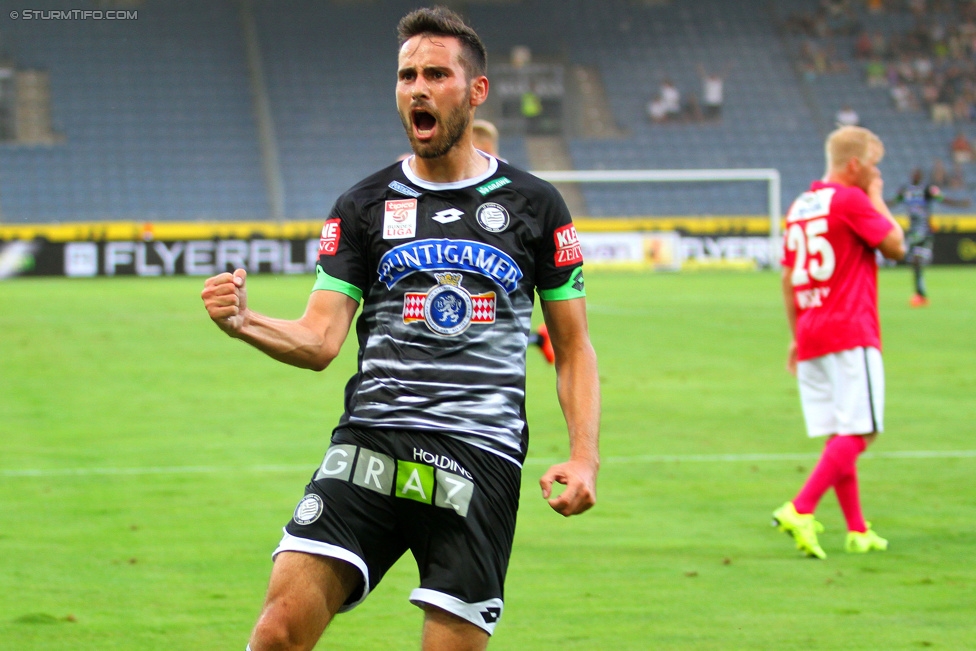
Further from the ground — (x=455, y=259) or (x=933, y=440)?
(x=455, y=259)

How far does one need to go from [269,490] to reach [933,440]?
16.7ft

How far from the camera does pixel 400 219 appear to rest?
3.81 m

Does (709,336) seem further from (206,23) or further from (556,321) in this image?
(206,23)

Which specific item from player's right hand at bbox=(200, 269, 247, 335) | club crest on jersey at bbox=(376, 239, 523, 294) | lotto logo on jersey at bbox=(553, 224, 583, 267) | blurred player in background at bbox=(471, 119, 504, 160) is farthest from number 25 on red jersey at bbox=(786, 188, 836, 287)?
player's right hand at bbox=(200, 269, 247, 335)

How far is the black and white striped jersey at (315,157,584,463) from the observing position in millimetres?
3727

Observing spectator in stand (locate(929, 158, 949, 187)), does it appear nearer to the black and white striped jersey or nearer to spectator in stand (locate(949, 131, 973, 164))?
spectator in stand (locate(949, 131, 973, 164))

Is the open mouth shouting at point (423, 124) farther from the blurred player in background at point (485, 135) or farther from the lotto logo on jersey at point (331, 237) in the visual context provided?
the blurred player in background at point (485, 135)

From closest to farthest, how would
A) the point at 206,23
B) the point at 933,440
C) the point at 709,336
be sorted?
the point at 933,440 < the point at 709,336 < the point at 206,23

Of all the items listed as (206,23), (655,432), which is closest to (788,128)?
(206,23)

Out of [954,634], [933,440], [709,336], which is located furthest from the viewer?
[709,336]

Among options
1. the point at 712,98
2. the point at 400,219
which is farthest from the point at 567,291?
the point at 712,98

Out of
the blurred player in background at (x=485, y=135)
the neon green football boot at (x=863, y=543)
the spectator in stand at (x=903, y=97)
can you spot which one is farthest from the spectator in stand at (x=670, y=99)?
the neon green football boot at (x=863, y=543)

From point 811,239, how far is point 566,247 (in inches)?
140

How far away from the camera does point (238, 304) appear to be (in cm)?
341
